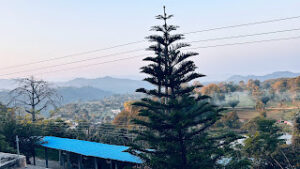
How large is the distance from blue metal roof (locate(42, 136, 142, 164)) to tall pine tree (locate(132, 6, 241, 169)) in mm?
1451

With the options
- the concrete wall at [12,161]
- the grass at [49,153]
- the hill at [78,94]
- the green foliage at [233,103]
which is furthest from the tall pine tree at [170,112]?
the hill at [78,94]

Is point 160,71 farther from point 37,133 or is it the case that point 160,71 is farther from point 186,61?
point 37,133

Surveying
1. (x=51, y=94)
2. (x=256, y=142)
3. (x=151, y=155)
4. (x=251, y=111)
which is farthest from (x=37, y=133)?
(x=251, y=111)

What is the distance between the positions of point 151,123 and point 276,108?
1739 cm

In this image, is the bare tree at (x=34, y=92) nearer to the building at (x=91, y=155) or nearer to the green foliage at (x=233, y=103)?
the building at (x=91, y=155)

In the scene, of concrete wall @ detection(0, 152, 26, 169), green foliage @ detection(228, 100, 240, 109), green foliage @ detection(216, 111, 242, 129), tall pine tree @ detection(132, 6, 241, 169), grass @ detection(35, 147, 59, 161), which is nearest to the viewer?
tall pine tree @ detection(132, 6, 241, 169)

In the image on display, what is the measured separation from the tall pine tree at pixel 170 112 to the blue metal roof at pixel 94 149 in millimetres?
1451

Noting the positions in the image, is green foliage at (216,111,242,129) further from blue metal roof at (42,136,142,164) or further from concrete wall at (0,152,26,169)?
concrete wall at (0,152,26,169)

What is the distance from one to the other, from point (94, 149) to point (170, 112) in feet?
11.5

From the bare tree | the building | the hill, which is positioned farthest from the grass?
the hill

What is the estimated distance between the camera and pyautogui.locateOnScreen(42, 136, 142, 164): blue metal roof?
19.6 ft

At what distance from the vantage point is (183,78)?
4484 mm

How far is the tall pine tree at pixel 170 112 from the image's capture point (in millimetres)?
4211

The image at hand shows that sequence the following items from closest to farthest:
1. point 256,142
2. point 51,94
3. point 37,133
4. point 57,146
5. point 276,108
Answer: point 256,142
point 57,146
point 37,133
point 51,94
point 276,108
